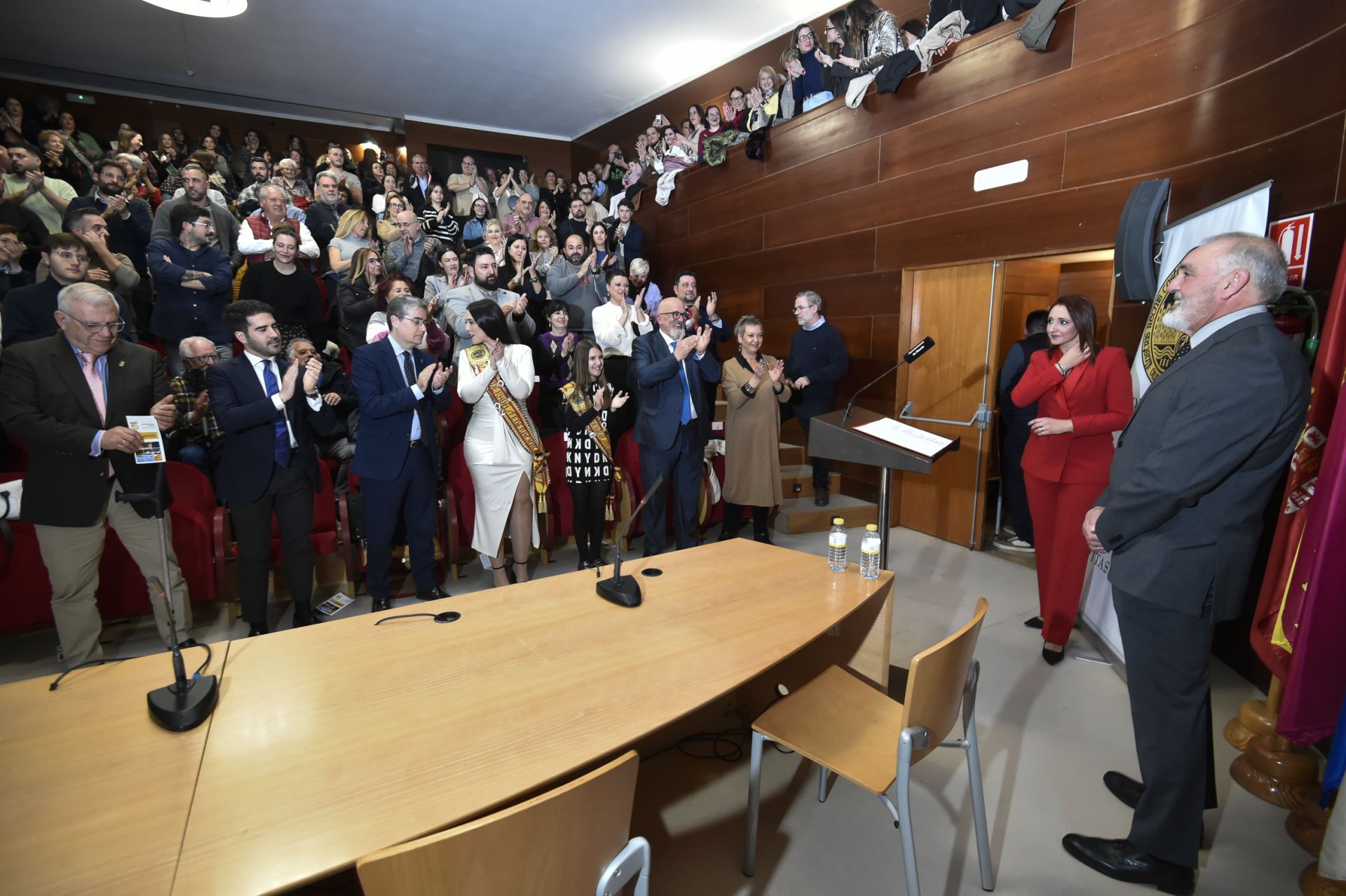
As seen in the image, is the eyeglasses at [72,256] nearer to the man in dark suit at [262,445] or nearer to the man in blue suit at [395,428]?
the man in dark suit at [262,445]

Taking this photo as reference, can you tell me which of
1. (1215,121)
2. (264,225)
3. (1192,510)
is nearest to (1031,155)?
(1215,121)

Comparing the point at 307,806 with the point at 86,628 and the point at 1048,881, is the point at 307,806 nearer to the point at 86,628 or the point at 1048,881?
the point at 1048,881

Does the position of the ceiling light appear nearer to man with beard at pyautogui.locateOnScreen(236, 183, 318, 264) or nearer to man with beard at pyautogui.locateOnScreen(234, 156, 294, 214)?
man with beard at pyautogui.locateOnScreen(234, 156, 294, 214)

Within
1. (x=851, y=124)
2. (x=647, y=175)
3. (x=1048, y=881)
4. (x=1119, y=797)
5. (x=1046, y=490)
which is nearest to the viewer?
(x=1048, y=881)

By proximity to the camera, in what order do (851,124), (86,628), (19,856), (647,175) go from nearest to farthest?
(19,856) → (86,628) → (851,124) → (647,175)

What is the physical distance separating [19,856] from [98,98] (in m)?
10.9

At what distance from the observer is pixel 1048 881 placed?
1.70 meters

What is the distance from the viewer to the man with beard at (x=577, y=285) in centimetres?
552

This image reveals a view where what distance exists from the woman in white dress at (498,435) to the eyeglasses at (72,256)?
184 cm

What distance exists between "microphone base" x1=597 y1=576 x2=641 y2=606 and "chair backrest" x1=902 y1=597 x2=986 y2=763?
0.78 meters

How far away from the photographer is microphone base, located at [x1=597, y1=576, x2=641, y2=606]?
183 centimetres

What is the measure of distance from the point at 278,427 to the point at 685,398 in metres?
2.10

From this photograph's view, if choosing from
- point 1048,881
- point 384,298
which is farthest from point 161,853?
point 384,298

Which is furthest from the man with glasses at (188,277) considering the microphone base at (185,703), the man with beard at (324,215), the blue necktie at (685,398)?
the microphone base at (185,703)
